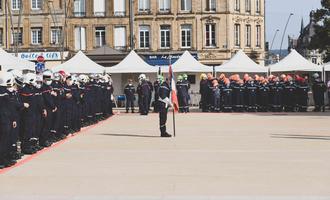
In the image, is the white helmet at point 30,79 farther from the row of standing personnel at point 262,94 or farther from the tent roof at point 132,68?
the tent roof at point 132,68

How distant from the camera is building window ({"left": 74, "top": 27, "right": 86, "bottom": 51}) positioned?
2628 inches

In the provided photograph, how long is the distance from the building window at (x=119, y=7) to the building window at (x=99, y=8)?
1.07m

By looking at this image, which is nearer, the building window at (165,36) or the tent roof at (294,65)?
the tent roof at (294,65)

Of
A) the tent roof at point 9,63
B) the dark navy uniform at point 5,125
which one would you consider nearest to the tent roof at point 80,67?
the tent roof at point 9,63

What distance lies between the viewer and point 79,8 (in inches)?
2653

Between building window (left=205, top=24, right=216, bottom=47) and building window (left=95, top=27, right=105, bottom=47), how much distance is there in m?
9.14

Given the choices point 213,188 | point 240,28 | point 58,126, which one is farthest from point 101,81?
point 240,28

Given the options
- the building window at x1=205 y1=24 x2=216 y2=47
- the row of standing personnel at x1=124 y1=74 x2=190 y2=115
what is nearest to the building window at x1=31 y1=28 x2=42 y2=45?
the building window at x1=205 y1=24 x2=216 y2=47

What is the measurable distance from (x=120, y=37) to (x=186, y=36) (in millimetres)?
5834

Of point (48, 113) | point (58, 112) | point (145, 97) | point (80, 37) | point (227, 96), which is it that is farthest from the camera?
point (80, 37)

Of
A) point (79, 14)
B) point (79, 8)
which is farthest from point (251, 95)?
point (79, 8)

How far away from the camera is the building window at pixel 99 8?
6688 centimetres

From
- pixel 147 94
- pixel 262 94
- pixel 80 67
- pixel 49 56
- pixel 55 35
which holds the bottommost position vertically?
pixel 262 94

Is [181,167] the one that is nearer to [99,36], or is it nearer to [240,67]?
[240,67]
